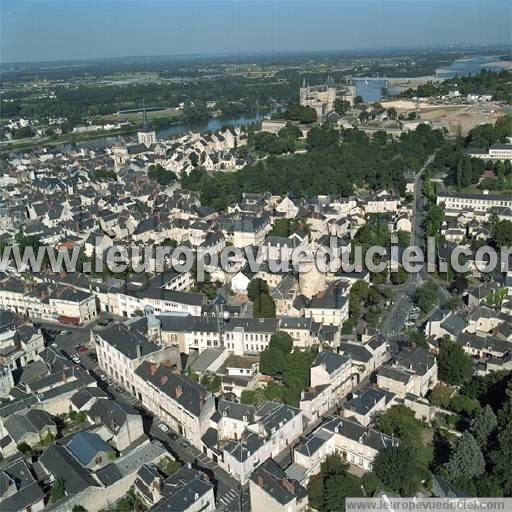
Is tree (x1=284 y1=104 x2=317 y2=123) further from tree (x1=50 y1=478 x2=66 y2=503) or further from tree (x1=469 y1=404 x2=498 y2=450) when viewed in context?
tree (x1=50 y1=478 x2=66 y2=503)

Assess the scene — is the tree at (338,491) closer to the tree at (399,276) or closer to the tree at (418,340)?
the tree at (418,340)

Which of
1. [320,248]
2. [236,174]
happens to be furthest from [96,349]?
[236,174]

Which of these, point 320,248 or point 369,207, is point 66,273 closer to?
point 320,248

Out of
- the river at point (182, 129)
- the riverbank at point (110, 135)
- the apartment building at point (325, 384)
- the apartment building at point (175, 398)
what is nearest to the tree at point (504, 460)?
the apartment building at point (325, 384)

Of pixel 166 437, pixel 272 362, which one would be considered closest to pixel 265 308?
pixel 272 362

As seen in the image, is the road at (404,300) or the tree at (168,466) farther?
the road at (404,300)

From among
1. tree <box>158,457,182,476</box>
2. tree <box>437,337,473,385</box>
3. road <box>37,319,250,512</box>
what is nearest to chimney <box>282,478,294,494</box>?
road <box>37,319,250,512</box>
